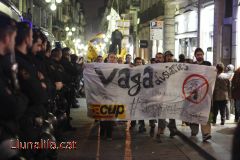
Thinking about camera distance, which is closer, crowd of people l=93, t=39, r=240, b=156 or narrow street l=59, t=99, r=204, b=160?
narrow street l=59, t=99, r=204, b=160

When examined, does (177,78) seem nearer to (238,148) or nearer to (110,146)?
(110,146)

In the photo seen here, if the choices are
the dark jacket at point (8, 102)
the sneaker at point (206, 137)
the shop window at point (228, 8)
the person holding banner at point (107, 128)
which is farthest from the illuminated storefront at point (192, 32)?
the dark jacket at point (8, 102)

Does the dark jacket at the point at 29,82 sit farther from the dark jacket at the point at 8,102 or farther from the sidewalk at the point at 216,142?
the sidewalk at the point at 216,142

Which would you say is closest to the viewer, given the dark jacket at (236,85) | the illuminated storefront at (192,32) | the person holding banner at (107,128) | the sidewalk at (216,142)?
the sidewalk at (216,142)

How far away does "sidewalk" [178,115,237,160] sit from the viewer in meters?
10.3

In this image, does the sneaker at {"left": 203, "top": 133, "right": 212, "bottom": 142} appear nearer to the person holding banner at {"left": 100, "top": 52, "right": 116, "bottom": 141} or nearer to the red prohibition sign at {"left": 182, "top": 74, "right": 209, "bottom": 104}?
the red prohibition sign at {"left": 182, "top": 74, "right": 209, "bottom": 104}

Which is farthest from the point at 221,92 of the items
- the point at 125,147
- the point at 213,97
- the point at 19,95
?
the point at 19,95

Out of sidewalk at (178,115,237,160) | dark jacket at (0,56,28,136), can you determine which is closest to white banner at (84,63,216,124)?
sidewalk at (178,115,237,160)

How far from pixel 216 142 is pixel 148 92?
195cm

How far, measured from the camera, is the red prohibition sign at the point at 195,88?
473 inches

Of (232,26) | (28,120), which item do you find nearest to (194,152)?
(28,120)

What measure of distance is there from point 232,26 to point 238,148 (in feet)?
59.1

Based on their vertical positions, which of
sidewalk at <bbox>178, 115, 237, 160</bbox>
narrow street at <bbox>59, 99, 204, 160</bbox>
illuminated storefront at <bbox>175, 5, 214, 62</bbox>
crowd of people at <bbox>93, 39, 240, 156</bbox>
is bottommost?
narrow street at <bbox>59, 99, 204, 160</bbox>

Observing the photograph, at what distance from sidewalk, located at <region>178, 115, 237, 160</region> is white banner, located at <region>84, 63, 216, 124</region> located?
579 millimetres
